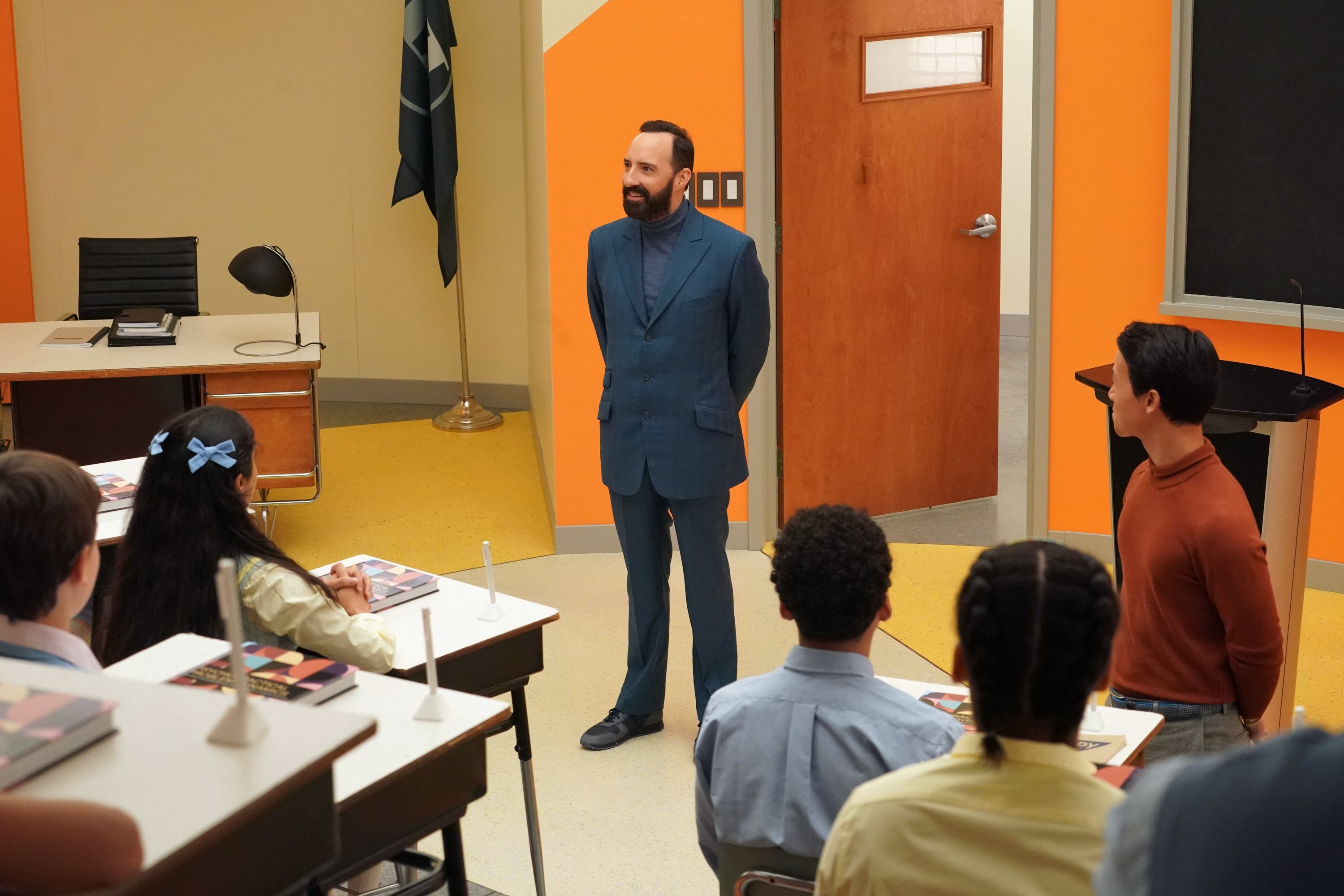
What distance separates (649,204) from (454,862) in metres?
1.73

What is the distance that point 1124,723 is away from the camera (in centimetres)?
229

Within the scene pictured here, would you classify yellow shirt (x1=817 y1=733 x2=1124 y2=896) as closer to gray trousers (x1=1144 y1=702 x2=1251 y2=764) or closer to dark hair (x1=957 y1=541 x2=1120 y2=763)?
dark hair (x1=957 y1=541 x2=1120 y2=763)

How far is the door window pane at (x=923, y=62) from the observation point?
515 centimetres

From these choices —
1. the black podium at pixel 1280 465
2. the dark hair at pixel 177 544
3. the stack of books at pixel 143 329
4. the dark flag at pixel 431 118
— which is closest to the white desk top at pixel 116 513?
the dark hair at pixel 177 544

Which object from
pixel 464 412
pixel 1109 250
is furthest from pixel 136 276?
pixel 1109 250

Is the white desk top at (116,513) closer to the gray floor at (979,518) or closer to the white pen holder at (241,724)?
the white pen holder at (241,724)

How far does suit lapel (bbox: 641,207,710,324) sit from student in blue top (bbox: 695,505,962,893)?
62.2 inches

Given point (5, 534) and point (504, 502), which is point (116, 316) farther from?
point (5, 534)

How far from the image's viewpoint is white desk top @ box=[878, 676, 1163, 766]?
7.14 ft

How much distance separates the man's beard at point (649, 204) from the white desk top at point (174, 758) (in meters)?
2.18

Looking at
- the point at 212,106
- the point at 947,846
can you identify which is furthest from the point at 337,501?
the point at 947,846

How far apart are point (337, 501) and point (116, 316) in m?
1.19

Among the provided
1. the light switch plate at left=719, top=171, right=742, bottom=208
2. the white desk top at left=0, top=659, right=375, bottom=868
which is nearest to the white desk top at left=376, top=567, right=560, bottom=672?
the white desk top at left=0, top=659, right=375, bottom=868

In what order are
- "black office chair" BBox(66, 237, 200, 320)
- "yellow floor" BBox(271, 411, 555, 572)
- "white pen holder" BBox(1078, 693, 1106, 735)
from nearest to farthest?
"white pen holder" BBox(1078, 693, 1106, 735) → "yellow floor" BBox(271, 411, 555, 572) → "black office chair" BBox(66, 237, 200, 320)
